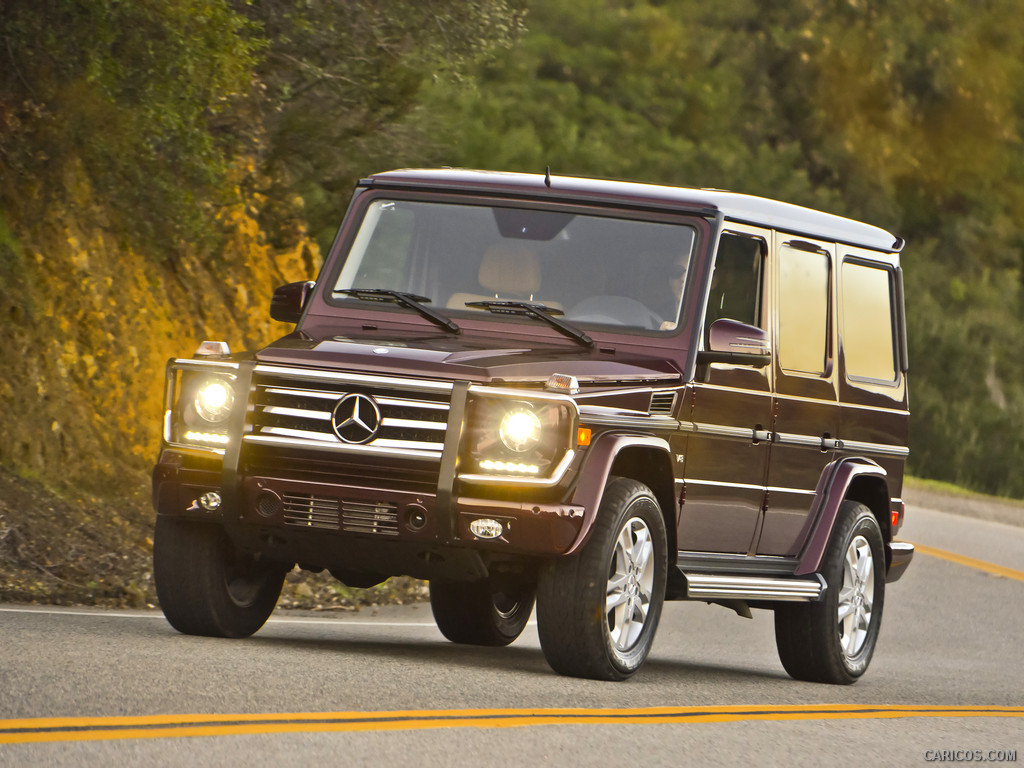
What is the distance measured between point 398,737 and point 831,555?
4.60 m

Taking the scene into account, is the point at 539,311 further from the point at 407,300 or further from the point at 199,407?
the point at 199,407

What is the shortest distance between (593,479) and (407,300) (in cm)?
164

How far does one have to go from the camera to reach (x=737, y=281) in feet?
31.6

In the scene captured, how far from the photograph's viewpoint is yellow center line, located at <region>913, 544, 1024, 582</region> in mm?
18453

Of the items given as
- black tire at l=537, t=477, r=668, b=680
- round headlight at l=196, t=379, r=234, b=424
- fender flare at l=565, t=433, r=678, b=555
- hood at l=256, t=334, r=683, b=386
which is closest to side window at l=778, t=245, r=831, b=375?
hood at l=256, t=334, r=683, b=386

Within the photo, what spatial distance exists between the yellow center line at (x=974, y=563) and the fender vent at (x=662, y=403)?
1012cm

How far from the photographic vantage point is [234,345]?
18781mm

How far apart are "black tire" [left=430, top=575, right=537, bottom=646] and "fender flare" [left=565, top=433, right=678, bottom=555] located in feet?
8.80

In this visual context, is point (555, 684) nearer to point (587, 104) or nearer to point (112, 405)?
point (112, 405)

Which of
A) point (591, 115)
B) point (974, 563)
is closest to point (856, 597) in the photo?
point (974, 563)

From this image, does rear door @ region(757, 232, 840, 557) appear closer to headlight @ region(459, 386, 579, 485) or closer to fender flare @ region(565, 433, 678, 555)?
fender flare @ region(565, 433, 678, 555)

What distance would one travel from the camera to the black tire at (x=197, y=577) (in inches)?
345

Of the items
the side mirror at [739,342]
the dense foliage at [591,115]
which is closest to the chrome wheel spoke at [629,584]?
the side mirror at [739,342]

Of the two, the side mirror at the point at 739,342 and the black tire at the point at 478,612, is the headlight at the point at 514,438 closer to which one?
the side mirror at the point at 739,342
